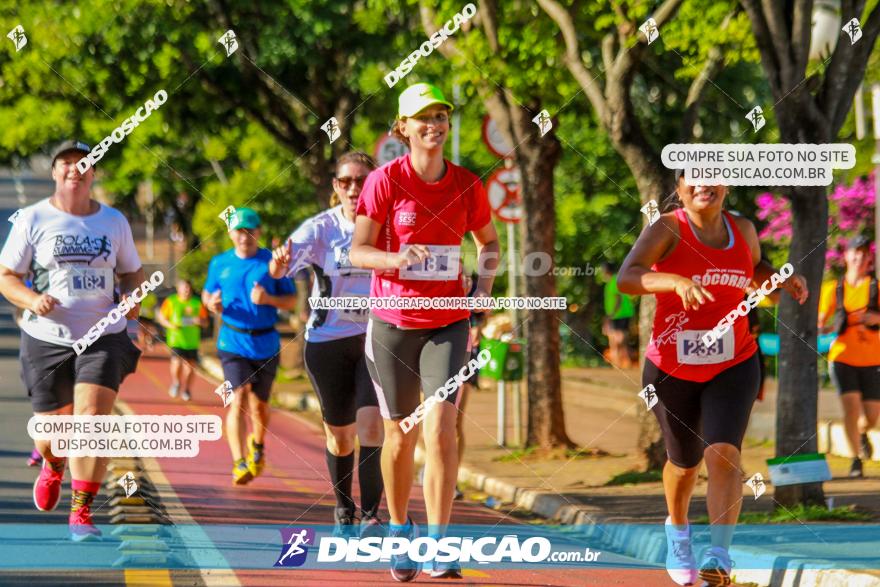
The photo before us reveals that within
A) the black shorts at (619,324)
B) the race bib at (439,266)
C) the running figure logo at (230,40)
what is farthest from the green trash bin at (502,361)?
the black shorts at (619,324)

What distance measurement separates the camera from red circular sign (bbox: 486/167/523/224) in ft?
53.4

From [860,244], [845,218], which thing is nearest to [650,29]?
[860,244]

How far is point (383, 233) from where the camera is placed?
25.6 ft

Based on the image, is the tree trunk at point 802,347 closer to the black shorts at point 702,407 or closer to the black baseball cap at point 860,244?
the black baseball cap at point 860,244

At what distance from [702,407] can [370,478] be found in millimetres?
2128

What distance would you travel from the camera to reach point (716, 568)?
7.66m

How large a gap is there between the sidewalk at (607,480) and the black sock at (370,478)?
1662 mm

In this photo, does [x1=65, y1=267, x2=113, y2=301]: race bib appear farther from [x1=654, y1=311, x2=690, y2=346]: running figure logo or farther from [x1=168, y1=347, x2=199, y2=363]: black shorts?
[x1=168, y1=347, x2=199, y2=363]: black shorts

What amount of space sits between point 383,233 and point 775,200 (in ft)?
47.6

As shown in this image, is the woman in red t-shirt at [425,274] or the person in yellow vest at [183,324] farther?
the person in yellow vest at [183,324]

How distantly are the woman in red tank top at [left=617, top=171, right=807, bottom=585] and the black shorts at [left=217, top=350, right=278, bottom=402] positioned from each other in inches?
195

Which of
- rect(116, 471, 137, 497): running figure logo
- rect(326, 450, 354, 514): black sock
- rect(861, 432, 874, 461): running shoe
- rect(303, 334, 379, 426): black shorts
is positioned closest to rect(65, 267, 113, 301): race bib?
rect(303, 334, 379, 426): black shorts

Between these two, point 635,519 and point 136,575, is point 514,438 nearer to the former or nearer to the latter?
point 635,519

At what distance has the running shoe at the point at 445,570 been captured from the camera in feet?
25.5
